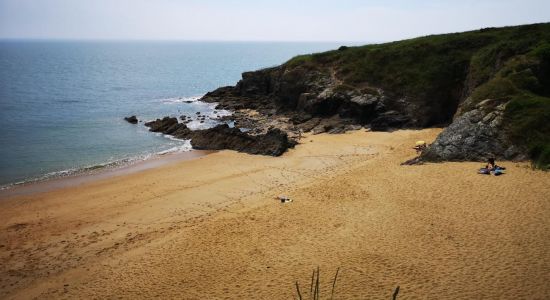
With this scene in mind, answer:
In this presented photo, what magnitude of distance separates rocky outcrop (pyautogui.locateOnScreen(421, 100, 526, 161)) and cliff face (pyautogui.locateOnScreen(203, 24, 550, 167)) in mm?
71

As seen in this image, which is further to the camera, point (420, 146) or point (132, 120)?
point (132, 120)

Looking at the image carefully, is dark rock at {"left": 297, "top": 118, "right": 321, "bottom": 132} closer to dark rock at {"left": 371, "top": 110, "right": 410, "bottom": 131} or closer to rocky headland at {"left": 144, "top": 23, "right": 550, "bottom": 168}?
rocky headland at {"left": 144, "top": 23, "right": 550, "bottom": 168}

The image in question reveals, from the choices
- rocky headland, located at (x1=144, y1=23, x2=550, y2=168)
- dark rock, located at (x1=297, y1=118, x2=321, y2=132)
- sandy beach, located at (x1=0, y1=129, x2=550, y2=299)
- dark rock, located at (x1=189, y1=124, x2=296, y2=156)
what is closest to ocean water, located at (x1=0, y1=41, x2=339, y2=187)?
dark rock, located at (x1=189, y1=124, x2=296, y2=156)

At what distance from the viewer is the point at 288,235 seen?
21.2 meters

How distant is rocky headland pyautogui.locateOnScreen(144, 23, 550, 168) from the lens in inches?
1212

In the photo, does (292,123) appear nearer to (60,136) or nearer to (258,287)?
(60,136)

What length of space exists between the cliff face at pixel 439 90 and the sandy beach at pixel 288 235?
376cm

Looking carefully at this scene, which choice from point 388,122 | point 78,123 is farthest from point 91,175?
point 388,122

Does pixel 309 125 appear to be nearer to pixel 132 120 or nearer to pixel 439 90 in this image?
pixel 439 90

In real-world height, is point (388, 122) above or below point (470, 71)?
below

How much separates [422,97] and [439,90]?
7.67 ft

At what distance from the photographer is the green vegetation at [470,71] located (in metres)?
30.3

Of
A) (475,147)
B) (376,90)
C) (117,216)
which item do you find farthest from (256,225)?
(376,90)

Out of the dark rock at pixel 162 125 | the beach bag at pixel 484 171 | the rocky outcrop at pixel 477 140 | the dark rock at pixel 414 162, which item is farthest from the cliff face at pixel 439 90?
the dark rock at pixel 162 125
